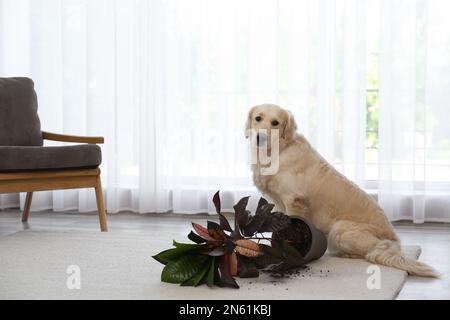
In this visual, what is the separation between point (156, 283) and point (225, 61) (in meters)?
2.24

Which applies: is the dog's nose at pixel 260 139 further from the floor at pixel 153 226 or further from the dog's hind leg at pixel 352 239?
the floor at pixel 153 226

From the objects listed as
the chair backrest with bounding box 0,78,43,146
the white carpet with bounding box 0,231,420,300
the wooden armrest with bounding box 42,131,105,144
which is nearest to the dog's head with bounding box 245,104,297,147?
the white carpet with bounding box 0,231,420,300

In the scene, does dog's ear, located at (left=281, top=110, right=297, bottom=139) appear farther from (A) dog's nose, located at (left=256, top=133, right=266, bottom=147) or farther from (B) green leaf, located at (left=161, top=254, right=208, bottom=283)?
(B) green leaf, located at (left=161, top=254, right=208, bottom=283)

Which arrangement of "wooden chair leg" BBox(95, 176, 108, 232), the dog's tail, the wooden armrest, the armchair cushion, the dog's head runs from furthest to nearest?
the wooden armrest → "wooden chair leg" BBox(95, 176, 108, 232) → the armchair cushion → the dog's head → the dog's tail

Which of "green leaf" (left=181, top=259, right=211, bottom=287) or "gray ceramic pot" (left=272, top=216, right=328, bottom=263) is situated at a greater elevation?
"gray ceramic pot" (left=272, top=216, right=328, bottom=263)

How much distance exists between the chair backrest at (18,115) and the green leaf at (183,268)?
1.94 meters

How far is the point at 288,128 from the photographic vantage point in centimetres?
322

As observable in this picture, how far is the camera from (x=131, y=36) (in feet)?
15.2

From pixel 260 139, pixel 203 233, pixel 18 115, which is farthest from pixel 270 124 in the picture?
pixel 18 115

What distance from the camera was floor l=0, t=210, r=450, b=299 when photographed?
3318mm

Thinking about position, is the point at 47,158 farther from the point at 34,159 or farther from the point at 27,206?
the point at 27,206
